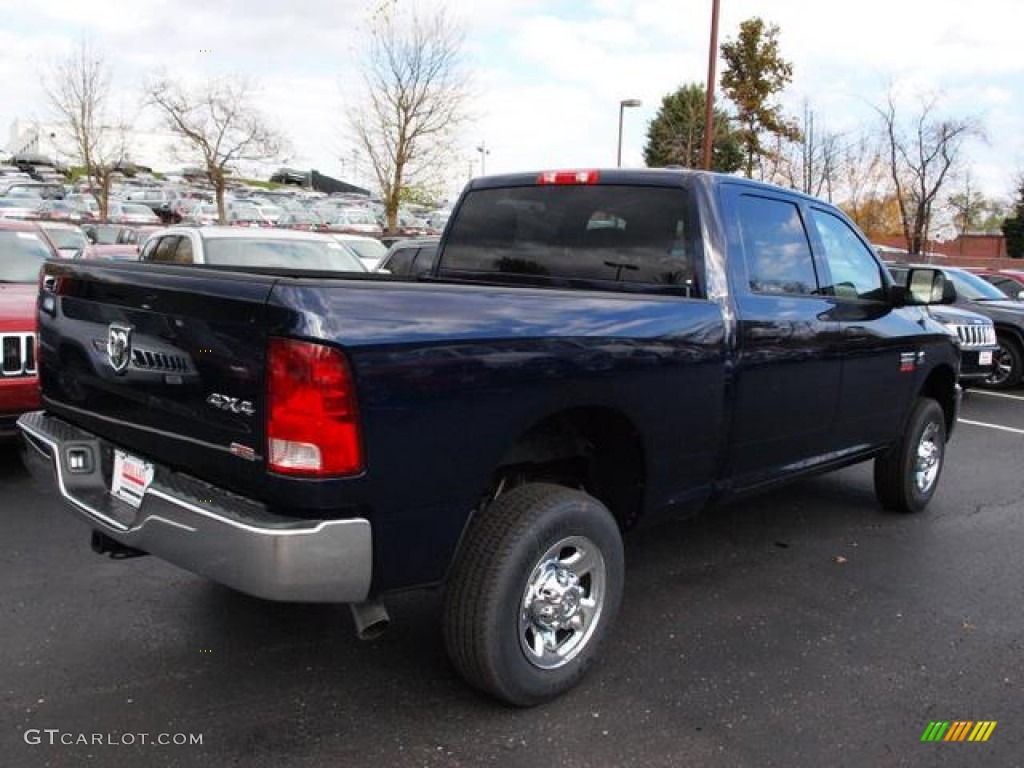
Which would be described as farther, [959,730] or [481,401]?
[959,730]

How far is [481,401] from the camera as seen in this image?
8.82 feet

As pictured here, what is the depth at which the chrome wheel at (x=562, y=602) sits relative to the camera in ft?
9.84

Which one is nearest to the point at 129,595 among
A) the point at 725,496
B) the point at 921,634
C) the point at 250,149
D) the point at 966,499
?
the point at 725,496

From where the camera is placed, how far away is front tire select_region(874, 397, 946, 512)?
5.35 metres

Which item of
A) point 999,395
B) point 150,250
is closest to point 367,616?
point 150,250

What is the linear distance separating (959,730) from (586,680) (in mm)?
1287

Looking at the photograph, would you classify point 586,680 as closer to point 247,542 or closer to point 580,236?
point 247,542

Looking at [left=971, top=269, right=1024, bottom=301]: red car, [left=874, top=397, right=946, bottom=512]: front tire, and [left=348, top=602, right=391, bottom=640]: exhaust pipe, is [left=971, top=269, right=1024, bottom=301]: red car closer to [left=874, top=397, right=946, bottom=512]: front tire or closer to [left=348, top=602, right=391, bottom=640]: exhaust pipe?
[left=874, top=397, right=946, bottom=512]: front tire

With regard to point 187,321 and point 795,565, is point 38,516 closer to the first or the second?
point 187,321

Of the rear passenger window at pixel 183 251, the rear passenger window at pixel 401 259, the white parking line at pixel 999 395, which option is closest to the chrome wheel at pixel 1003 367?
the white parking line at pixel 999 395

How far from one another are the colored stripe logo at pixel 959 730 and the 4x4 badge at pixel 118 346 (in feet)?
9.71

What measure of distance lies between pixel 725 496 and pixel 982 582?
5.26 feet

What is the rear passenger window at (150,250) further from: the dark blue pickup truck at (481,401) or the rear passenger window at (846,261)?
the rear passenger window at (846,261)

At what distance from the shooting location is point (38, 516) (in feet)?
15.8
